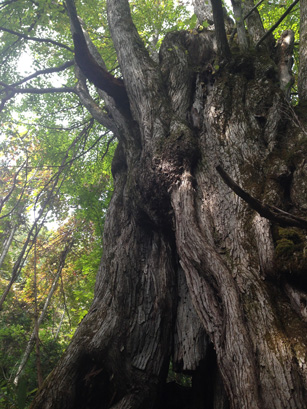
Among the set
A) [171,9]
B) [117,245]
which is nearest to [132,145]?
[117,245]

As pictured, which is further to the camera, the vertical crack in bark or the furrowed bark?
the furrowed bark

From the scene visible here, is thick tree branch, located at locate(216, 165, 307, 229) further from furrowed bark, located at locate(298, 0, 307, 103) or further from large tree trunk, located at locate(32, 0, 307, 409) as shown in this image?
furrowed bark, located at locate(298, 0, 307, 103)

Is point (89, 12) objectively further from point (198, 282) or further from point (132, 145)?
point (198, 282)

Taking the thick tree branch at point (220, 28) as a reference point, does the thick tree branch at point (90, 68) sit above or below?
above

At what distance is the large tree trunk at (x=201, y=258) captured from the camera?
5.72ft

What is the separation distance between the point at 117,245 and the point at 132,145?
5.62 feet

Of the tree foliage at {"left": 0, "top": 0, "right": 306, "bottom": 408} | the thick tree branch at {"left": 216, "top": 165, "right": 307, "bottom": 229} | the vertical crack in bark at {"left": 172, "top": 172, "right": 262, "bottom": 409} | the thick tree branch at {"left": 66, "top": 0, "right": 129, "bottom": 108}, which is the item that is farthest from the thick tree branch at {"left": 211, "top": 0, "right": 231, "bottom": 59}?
the thick tree branch at {"left": 216, "top": 165, "right": 307, "bottom": 229}

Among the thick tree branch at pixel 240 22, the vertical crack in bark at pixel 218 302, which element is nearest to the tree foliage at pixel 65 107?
the thick tree branch at pixel 240 22

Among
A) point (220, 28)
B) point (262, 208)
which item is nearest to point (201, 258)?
point (262, 208)

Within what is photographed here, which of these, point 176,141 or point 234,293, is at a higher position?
point 176,141

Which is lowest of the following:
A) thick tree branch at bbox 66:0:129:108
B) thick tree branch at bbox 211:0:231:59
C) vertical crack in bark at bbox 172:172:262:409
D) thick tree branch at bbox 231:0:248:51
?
vertical crack in bark at bbox 172:172:262:409

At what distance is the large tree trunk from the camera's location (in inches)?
68.7

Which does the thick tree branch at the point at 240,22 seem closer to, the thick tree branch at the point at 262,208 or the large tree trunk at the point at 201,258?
the large tree trunk at the point at 201,258

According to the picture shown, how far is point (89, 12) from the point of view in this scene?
303 inches
